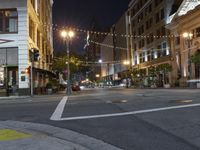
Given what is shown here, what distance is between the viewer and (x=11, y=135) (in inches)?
386

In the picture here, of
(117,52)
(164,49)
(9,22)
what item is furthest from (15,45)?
(117,52)

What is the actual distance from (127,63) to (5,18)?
230ft

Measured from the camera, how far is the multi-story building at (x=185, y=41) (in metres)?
59.2

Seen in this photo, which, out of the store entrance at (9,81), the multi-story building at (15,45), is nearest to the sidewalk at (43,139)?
the multi-story building at (15,45)

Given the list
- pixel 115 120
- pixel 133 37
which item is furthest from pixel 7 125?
pixel 133 37

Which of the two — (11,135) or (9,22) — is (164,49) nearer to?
(9,22)

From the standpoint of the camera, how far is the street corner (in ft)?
30.3

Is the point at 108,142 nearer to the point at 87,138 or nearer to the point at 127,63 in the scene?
the point at 87,138

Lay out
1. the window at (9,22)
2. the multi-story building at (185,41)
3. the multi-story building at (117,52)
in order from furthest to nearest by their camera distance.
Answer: the multi-story building at (117,52), the multi-story building at (185,41), the window at (9,22)

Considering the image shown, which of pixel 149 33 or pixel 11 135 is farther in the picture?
pixel 149 33

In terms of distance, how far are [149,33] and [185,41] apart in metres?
22.4

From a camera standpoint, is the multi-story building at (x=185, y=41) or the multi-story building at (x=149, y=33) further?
the multi-story building at (x=149, y=33)

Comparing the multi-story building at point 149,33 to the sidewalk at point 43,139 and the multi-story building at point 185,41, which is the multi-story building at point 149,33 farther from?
the sidewalk at point 43,139

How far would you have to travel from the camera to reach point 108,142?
27.8ft
